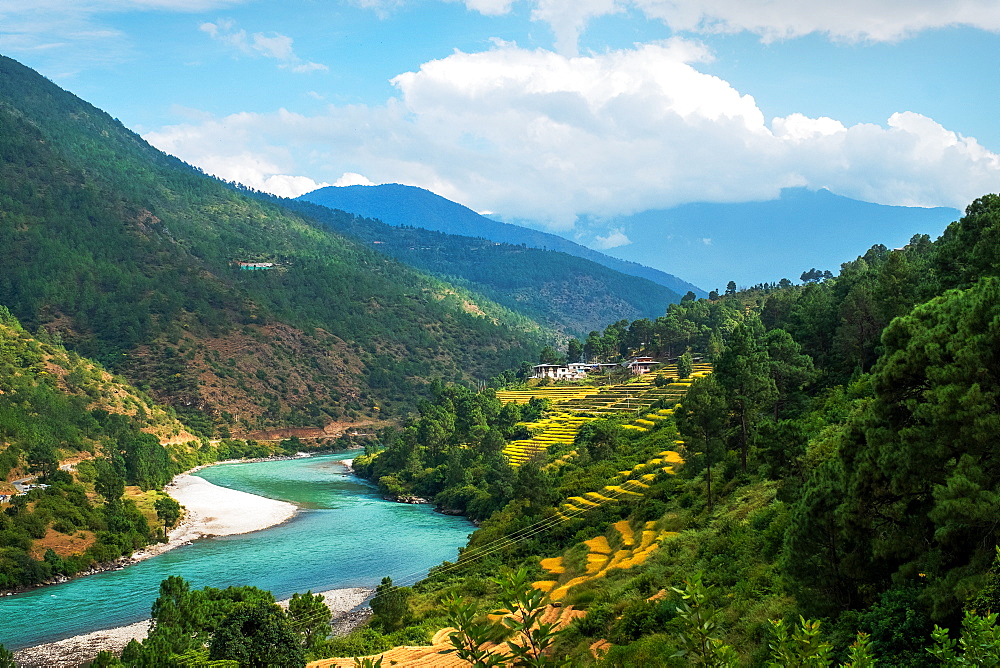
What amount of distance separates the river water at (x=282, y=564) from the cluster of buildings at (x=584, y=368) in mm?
37347

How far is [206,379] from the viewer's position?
134875 mm

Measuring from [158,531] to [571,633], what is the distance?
49904 millimetres

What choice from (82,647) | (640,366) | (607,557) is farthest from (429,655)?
(640,366)

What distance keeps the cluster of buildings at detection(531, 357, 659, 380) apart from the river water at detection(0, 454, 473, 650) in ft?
123

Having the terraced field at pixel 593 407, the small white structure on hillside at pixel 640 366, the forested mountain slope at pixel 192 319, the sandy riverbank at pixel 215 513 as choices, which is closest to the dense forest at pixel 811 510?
the terraced field at pixel 593 407

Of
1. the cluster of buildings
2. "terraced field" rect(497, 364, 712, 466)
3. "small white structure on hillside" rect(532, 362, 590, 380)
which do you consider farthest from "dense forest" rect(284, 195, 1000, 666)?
"small white structure on hillside" rect(532, 362, 590, 380)

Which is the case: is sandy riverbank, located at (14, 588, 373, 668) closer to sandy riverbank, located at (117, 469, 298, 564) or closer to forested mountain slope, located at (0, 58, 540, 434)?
sandy riverbank, located at (117, 469, 298, 564)

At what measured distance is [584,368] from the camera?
126250 mm

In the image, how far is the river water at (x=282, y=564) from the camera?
4428 centimetres


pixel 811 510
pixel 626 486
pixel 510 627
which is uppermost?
pixel 510 627

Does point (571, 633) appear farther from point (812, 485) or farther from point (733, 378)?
point (733, 378)

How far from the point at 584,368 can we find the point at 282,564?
76943mm

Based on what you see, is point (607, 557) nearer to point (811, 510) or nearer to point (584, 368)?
point (811, 510)

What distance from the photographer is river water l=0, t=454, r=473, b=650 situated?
44281mm
